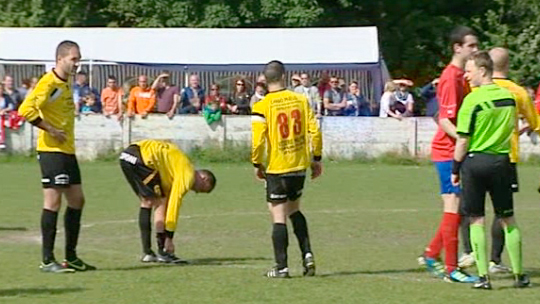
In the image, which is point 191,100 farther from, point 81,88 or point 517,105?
point 517,105

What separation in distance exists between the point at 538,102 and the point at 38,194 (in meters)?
8.96

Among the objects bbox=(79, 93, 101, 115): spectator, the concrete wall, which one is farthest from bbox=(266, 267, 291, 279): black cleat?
bbox=(79, 93, 101, 115): spectator

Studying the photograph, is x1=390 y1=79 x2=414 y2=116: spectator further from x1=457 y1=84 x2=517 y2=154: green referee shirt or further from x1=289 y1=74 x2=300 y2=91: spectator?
x1=457 y1=84 x2=517 y2=154: green referee shirt

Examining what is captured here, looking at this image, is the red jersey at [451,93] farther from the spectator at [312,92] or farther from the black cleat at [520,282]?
the spectator at [312,92]

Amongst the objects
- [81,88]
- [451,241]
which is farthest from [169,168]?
[81,88]

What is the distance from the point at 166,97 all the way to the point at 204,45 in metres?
3.58

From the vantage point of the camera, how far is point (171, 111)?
27.3m

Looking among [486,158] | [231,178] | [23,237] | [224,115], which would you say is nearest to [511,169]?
[486,158]

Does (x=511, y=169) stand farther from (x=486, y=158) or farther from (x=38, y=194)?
(x=38, y=194)

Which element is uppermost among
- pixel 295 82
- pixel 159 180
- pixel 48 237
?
pixel 295 82

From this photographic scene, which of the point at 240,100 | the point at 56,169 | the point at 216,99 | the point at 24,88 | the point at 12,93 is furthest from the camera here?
the point at 24,88

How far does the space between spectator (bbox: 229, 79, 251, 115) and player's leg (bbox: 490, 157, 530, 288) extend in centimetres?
1720

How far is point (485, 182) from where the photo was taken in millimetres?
10766

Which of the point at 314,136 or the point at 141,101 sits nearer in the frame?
the point at 314,136
